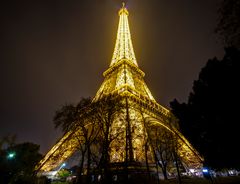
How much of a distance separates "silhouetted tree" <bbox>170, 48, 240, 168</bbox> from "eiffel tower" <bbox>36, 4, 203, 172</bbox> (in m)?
5.77

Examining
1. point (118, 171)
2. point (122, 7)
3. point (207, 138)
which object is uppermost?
point (122, 7)

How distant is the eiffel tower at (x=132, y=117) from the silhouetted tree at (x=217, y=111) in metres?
5.77

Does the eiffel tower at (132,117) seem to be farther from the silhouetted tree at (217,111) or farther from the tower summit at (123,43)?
the silhouetted tree at (217,111)

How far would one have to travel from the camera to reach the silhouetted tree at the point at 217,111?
36.1 ft

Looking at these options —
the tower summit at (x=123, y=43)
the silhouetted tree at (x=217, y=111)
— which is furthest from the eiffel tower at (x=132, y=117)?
the silhouetted tree at (x=217, y=111)

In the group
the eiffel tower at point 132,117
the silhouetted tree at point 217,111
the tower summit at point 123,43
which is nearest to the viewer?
the silhouetted tree at point 217,111

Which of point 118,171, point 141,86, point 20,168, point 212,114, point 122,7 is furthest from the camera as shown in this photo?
point 122,7

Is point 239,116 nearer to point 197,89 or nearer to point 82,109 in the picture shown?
point 197,89

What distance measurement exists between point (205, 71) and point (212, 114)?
3415mm

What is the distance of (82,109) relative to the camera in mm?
15953

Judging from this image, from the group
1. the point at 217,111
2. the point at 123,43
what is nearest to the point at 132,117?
the point at 217,111

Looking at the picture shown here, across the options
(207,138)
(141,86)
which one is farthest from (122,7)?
(207,138)

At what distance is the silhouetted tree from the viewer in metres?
11.0

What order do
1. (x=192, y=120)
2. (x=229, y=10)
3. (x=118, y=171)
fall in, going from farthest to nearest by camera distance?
(x=118, y=171) < (x=192, y=120) < (x=229, y=10)
